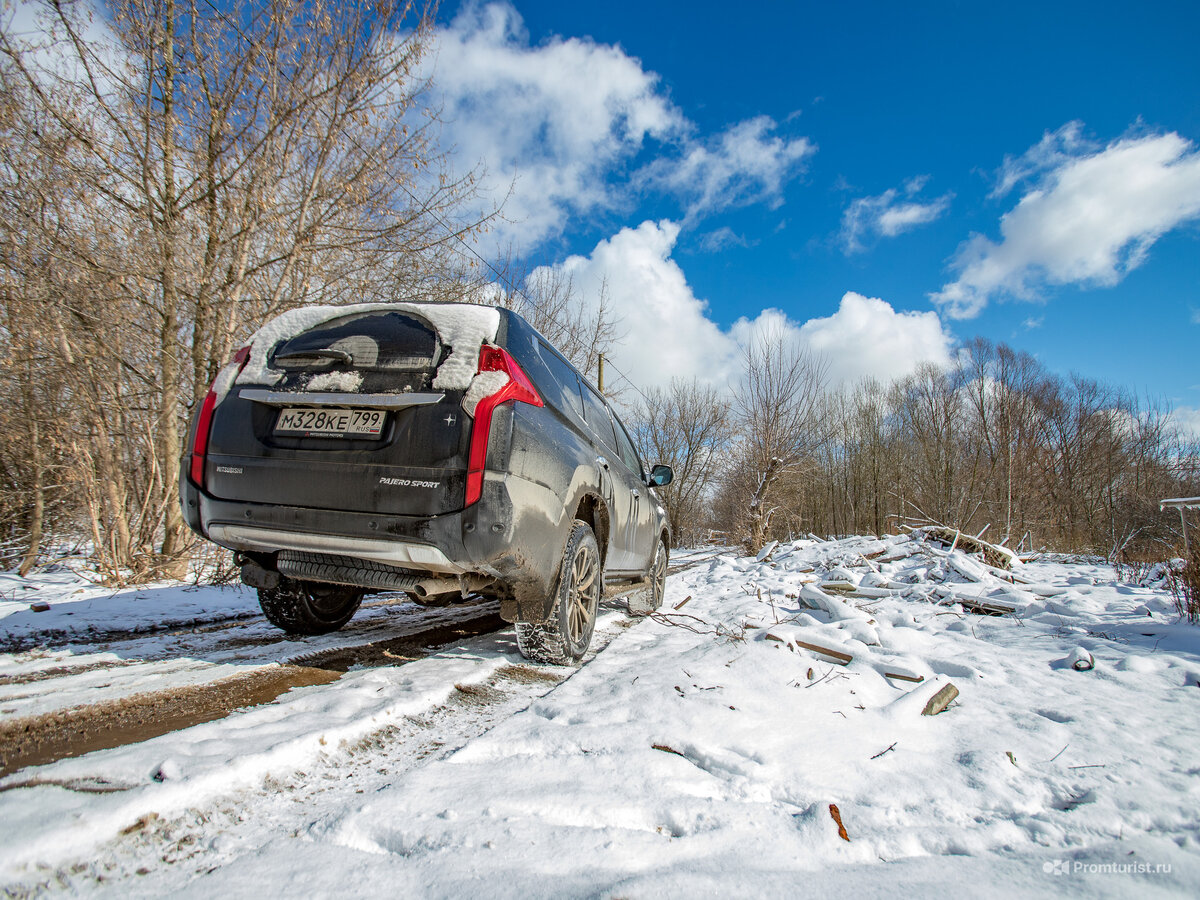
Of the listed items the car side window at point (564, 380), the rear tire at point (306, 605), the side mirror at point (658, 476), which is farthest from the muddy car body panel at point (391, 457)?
the side mirror at point (658, 476)

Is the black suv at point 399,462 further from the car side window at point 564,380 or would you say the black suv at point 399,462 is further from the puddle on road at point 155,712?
the puddle on road at point 155,712

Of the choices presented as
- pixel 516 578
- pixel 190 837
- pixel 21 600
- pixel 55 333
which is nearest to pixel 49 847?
pixel 190 837

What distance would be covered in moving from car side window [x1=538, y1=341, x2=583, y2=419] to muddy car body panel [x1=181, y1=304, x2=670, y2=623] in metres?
0.23

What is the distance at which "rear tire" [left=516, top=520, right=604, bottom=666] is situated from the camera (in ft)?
8.91

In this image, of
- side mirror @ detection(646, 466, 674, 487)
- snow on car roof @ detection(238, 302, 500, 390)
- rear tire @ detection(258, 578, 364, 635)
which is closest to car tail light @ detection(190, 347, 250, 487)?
snow on car roof @ detection(238, 302, 500, 390)

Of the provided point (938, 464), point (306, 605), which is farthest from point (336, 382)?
point (938, 464)

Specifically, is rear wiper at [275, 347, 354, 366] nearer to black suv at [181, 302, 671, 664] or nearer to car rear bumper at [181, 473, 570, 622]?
black suv at [181, 302, 671, 664]

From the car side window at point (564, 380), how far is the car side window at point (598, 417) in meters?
0.16

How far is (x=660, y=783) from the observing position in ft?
4.90

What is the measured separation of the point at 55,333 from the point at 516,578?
6.53 meters

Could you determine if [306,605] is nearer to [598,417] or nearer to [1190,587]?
[598,417]

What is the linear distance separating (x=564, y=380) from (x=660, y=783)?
218 cm

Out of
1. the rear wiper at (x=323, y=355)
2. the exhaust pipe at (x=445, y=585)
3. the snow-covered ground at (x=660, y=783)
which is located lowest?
the snow-covered ground at (x=660, y=783)

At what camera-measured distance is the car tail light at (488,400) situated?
2158 millimetres
